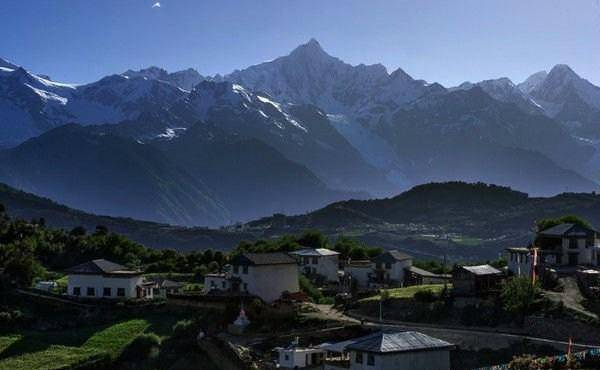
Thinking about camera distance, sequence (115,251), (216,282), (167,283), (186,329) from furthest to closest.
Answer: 1. (115,251)
2. (167,283)
3. (216,282)
4. (186,329)

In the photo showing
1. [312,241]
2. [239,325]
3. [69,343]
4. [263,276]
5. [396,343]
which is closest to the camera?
[396,343]

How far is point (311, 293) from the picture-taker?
83688 mm

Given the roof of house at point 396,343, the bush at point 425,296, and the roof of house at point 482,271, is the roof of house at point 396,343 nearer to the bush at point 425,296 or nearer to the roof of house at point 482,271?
the bush at point 425,296

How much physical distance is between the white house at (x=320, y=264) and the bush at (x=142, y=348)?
30.3 m

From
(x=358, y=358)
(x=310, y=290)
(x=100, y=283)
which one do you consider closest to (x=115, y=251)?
(x=100, y=283)

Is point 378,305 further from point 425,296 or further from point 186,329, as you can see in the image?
point 186,329

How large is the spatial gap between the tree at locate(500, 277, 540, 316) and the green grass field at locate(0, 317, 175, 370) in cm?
2738

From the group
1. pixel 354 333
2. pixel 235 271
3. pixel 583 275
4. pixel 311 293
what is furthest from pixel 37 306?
pixel 583 275

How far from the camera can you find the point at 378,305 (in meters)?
72.8

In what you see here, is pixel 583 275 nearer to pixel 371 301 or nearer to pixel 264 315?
pixel 371 301

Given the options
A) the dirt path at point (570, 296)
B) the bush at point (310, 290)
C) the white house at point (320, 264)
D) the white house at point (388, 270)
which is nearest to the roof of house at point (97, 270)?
the bush at point (310, 290)

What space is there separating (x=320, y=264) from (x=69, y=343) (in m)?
33.3

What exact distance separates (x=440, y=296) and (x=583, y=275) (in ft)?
37.2

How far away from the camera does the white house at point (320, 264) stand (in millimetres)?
96312
